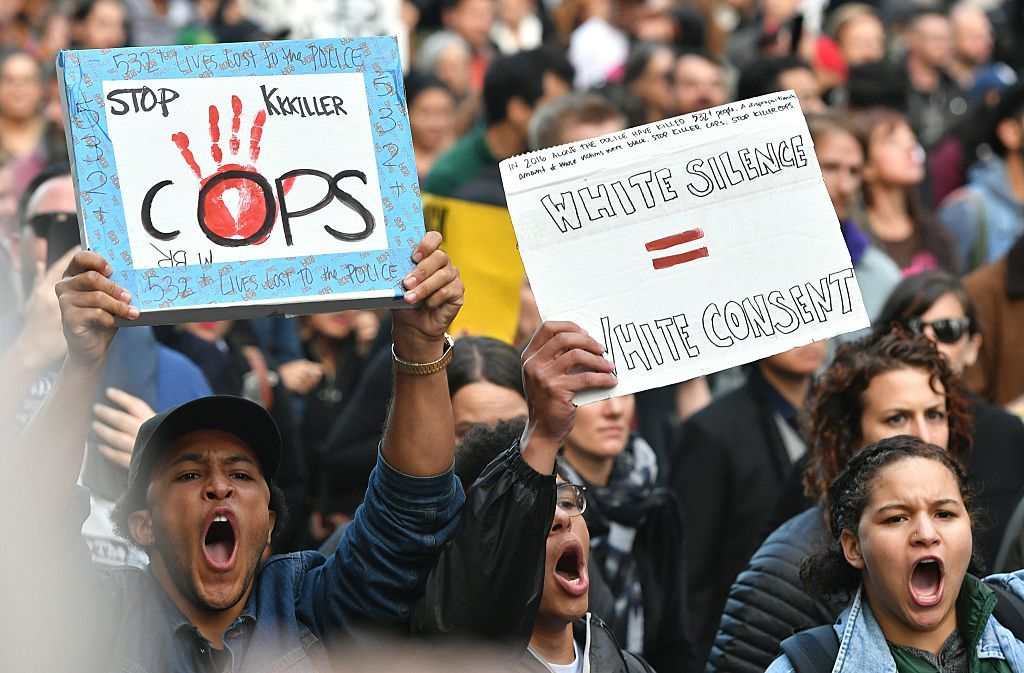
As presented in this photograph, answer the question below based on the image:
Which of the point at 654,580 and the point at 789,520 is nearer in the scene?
the point at 789,520

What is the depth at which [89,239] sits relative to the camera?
3.46m

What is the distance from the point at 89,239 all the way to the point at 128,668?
33.8 inches

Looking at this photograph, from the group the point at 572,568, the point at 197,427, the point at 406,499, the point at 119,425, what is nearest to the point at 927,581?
the point at 572,568

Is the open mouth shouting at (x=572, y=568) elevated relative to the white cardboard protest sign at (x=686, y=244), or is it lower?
lower

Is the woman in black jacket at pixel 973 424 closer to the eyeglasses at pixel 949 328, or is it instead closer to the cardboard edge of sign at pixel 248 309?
the eyeglasses at pixel 949 328

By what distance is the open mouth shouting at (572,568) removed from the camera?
3.98m

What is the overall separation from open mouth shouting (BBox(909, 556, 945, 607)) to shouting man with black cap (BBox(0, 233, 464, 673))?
1014 millimetres

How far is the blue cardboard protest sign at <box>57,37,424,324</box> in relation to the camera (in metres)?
3.50

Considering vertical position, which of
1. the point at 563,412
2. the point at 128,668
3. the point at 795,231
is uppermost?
the point at 795,231

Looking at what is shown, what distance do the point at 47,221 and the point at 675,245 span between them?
2462 millimetres

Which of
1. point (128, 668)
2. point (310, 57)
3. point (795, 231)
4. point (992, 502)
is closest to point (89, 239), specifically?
point (310, 57)

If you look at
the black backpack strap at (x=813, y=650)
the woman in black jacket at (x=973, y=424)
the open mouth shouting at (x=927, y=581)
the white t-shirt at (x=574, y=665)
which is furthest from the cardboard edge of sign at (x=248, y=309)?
the woman in black jacket at (x=973, y=424)

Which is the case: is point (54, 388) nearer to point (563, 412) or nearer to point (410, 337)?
point (410, 337)

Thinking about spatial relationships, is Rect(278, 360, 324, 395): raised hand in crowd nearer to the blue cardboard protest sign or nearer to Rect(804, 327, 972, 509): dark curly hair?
Rect(804, 327, 972, 509): dark curly hair
